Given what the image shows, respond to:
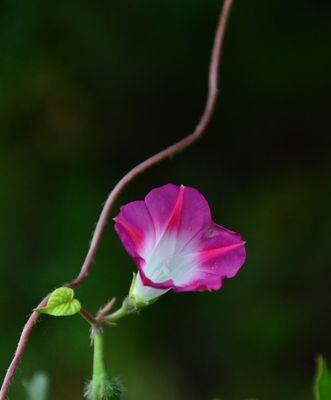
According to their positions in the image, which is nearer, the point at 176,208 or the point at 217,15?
the point at 176,208

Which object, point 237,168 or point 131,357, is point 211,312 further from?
point 237,168

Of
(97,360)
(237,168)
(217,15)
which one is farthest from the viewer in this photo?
(237,168)

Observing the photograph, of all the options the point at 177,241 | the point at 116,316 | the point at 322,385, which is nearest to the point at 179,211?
the point at 177,241

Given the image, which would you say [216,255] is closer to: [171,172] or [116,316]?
[116,316]

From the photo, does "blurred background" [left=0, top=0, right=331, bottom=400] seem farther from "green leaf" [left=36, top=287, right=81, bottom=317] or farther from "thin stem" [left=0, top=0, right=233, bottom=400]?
"green leaf" [left=36, top=287, right=81, bottom=317]

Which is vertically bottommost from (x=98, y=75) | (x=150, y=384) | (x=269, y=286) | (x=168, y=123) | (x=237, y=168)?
(x=150, y=384)

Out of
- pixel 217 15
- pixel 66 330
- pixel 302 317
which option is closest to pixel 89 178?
pixel 66 330

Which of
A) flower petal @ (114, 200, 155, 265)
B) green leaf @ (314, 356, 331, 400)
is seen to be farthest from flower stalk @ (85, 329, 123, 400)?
green leaf @ (314, 356, 331, 400)
